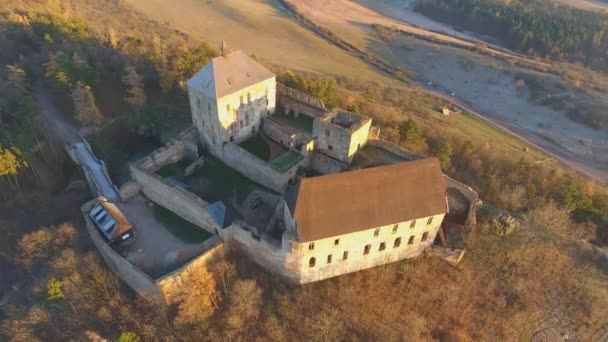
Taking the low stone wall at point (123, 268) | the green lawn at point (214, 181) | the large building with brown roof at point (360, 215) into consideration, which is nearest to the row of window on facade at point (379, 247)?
the large building with brown roof at point (360, 215)

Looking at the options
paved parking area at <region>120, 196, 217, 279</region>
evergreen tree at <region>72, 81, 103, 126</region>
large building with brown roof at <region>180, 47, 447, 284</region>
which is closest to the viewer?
large building with brown roof at <region>180, 47, 447, 284</region>

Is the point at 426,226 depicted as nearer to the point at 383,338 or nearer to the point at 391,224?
the point at 391,224

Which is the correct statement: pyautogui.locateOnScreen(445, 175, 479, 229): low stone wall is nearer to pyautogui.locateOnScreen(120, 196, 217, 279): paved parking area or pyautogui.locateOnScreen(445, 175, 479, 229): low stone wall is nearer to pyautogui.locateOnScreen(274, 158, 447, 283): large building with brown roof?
pyautogui.locateOnScreen(274, 158, 447, 283): large building with brown roof

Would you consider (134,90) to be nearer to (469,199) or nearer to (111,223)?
(111,223)

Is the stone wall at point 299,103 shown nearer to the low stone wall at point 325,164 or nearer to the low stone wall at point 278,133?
the low stone wall at point 278,133

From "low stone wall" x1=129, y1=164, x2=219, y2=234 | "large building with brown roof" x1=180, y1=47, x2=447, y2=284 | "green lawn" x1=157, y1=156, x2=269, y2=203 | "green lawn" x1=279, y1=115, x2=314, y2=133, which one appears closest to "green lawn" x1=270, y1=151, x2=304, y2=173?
"large building with brown roof" x1=180, y1=47, x2=447, y2=284

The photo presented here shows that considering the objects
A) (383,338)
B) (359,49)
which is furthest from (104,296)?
(359,49)
